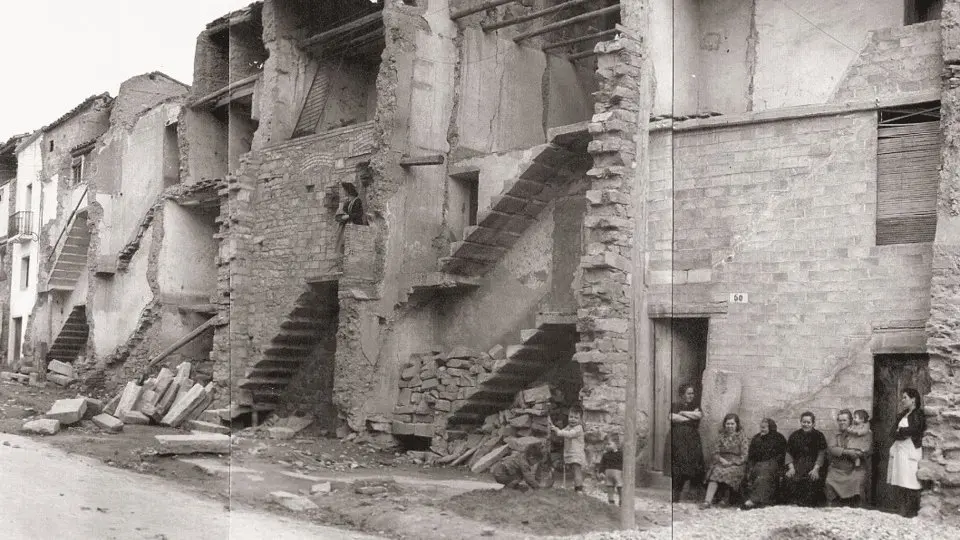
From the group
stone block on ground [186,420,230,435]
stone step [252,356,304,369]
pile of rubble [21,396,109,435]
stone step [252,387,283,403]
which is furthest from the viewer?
stone step [252,387,283,403]

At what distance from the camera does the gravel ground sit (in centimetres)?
949

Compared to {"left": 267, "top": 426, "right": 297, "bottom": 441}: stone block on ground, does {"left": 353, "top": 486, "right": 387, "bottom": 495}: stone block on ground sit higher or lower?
lower

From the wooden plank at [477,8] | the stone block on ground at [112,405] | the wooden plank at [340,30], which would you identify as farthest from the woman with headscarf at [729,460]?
the stone block on ground at [112,405]

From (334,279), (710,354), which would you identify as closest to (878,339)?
(710,354)

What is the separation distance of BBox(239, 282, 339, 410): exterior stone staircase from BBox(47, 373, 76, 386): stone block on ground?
257cm

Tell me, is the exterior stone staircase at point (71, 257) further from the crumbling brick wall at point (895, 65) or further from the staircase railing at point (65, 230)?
the crumbling brick wall at point (895, 65)

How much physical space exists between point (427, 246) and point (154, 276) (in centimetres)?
549

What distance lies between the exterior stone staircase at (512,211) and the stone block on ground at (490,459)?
2.76m

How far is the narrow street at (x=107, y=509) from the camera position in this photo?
9266mm

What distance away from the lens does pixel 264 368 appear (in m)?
16.9

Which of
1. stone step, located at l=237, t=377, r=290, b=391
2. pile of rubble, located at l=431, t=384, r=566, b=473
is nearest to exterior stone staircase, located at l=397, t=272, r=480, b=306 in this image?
pile of rubble, located at l=431, t=384, r=566, b=473

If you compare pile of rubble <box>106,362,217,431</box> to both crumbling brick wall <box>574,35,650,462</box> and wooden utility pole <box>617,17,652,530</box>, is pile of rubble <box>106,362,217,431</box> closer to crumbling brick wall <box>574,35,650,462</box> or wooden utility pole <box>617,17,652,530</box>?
crumbling brick wall <box>574,35,650,462</box>

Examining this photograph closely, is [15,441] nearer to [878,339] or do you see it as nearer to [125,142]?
[125,142]

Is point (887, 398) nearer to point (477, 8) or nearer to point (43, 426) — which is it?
point (477, 8)
